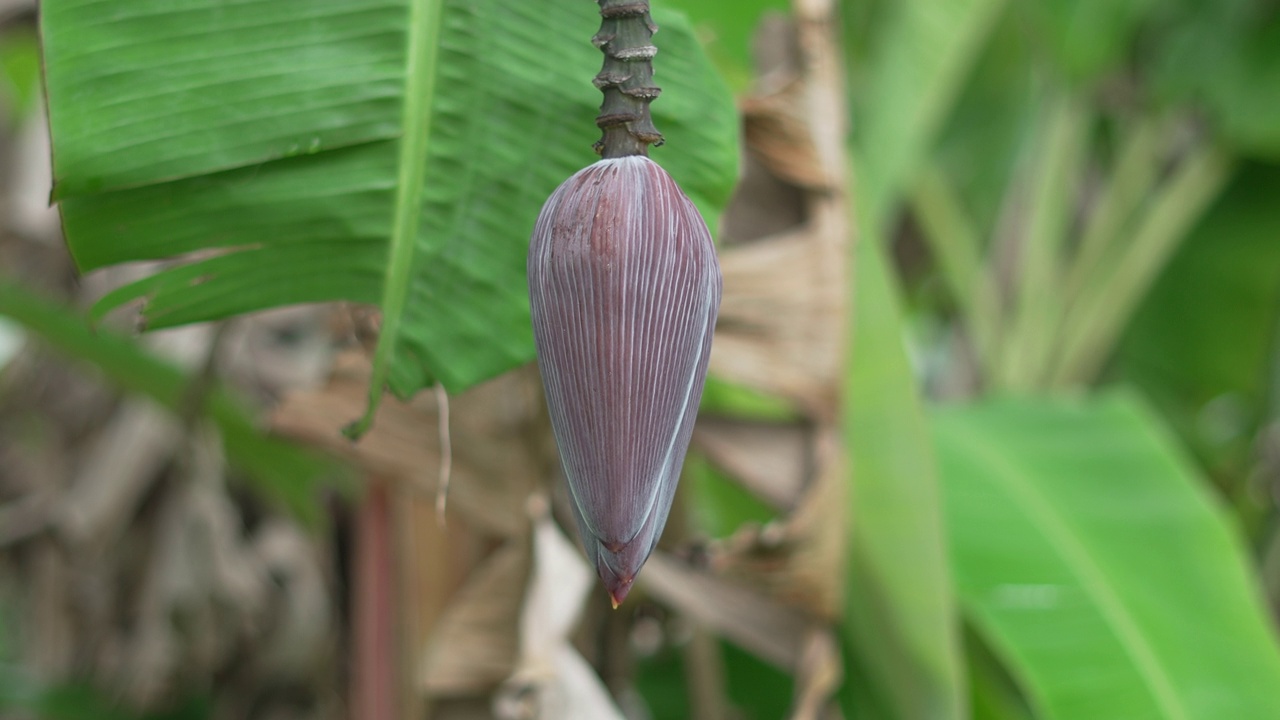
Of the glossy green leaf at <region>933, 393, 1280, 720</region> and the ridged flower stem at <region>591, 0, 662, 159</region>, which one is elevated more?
the ridged flower stem at <region>591, 0, 662, 159</region>

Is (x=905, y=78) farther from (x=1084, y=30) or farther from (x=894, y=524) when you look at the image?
(x=894, y=524)

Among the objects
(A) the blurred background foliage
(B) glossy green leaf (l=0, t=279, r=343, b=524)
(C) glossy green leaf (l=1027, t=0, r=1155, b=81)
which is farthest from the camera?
(C) glossy green leaf (l=1027, t=0, r=1155, b=81)

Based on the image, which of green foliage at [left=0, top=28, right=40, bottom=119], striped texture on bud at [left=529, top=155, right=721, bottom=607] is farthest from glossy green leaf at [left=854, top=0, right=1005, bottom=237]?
green foliage at [left=0, top=28, right=40, bottom=119]

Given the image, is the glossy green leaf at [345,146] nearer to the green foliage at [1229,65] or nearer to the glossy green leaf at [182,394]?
the glossy green leaf at [182,394]

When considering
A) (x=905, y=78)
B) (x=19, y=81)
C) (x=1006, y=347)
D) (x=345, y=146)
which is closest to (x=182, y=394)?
(x=345, y=146)

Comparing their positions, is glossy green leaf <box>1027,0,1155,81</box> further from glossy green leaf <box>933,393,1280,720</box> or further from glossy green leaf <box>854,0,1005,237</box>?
glossy green leaf <box>933,393,1280,720</box>

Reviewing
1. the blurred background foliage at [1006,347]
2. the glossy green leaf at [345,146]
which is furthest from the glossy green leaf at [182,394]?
the glossy green leaf at [345,146]
